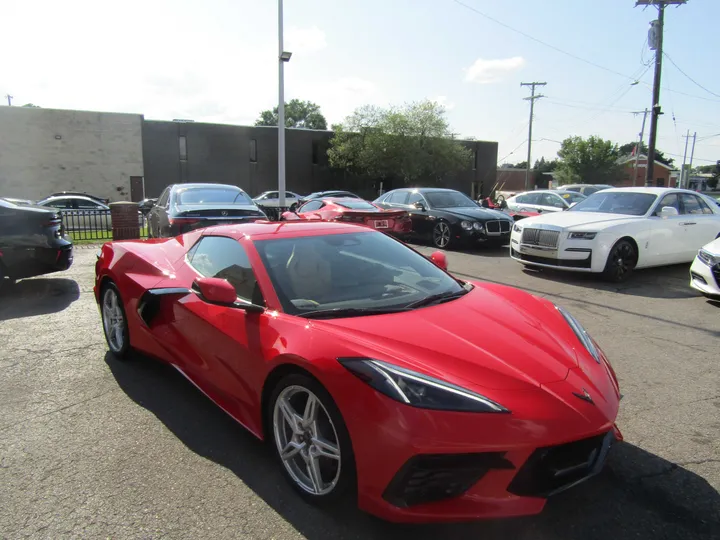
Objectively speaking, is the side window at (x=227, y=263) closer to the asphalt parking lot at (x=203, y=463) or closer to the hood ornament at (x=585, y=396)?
the asphalt parking lot at (x=203, y=463)

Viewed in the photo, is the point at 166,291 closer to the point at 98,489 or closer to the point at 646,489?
the point at 98,489

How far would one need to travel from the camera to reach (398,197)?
14062 mm

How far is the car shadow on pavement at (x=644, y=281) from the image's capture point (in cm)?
783

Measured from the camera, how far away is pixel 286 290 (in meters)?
2.96

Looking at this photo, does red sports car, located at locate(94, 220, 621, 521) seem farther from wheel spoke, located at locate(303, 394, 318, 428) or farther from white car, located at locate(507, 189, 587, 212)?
white car, located at locate(507, 189, 587, 212)

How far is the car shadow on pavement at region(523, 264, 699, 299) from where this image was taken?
7.83m

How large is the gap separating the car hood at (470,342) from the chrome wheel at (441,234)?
9217mm

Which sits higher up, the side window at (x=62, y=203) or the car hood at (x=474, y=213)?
the car hood at (x=474, y=213)

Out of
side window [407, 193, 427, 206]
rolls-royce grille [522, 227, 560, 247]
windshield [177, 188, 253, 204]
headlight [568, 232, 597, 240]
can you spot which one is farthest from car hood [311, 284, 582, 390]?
side window [407, 193, 427, 206]

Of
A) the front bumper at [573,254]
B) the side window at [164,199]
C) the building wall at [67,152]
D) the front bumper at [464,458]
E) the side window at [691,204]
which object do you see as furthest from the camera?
the building wall at [67,152]

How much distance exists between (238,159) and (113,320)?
123 feet

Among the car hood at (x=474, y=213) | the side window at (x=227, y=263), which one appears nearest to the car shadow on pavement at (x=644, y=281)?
the car hood at (x=474, y=213)

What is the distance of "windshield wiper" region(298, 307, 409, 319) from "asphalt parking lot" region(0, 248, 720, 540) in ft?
2.94

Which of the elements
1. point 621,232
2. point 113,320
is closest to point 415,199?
point 621,232
